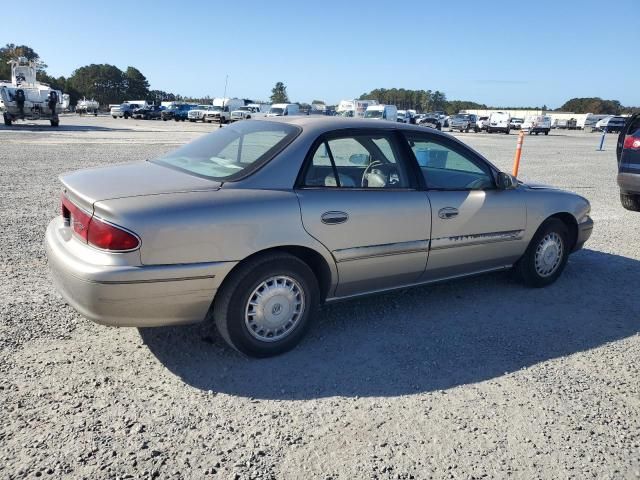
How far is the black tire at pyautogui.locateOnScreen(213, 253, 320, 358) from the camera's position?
3125 millimetres

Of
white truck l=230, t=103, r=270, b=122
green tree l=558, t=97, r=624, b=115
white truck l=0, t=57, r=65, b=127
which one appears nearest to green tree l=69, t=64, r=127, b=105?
white truck l=230, t=103, r=270, b=122

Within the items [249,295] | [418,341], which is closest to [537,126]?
[418,341]

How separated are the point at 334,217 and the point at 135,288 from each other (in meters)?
1.31

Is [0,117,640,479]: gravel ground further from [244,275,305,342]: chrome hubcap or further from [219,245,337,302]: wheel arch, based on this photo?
[219,245,337,302]: wheel arch

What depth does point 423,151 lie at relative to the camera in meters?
4.17

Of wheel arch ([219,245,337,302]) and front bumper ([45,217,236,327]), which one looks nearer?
front bumper ([45,217,236,327])

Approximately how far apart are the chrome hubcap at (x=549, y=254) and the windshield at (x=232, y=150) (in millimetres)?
2669

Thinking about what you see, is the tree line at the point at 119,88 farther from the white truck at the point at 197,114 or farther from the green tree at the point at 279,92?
the white truck at the point at 197,114

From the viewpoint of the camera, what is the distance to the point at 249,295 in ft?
10.4

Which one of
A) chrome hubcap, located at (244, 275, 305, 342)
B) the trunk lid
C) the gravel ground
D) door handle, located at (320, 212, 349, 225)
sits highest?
the trunk lid

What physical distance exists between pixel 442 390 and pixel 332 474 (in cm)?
102

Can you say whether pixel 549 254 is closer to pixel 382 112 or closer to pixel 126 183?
pixel 126 183

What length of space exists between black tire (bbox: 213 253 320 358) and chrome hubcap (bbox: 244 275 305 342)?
3 centimetres

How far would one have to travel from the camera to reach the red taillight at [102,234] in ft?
9.11
